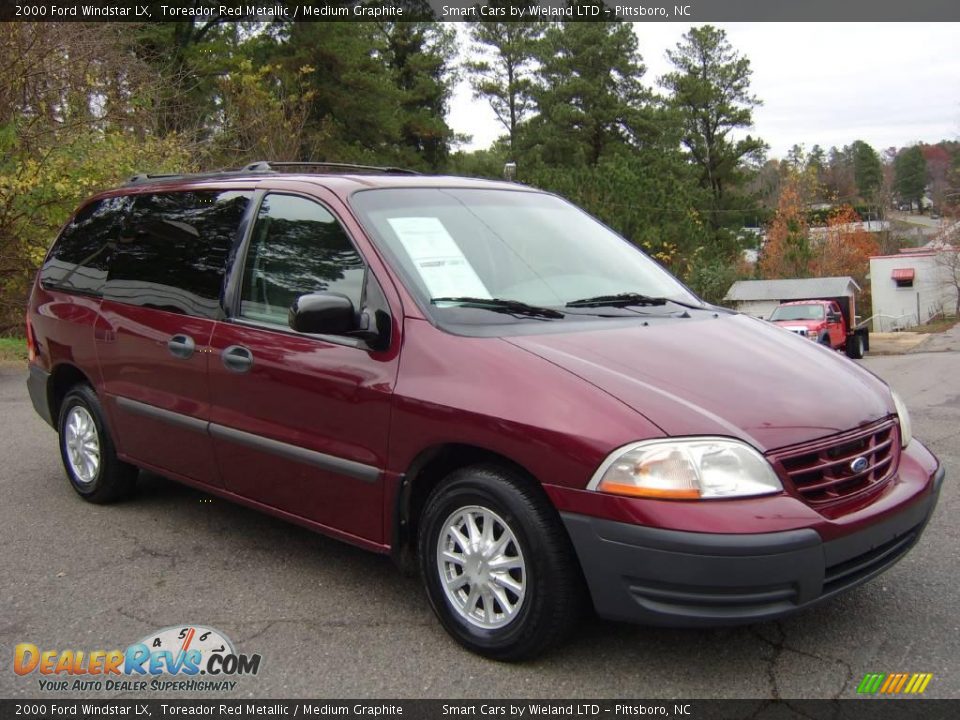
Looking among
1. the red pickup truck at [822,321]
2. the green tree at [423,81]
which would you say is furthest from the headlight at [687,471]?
the green tree at [423,81]

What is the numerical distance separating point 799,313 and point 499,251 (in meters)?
26.0

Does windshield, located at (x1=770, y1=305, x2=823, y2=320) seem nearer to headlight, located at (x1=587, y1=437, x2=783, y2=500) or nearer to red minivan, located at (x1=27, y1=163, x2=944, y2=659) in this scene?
red minivan, located at (x1=27, y1=163, x2=944, y2=659)

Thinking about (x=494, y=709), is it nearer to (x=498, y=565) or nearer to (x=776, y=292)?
(x=498, y=565)

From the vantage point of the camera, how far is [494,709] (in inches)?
113

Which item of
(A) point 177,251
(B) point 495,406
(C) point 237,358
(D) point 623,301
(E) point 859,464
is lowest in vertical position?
(E) point 859,464

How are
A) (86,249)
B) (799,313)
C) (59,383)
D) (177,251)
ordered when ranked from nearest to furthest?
(177,251) → (86,249) → (59,383) → (799,313)

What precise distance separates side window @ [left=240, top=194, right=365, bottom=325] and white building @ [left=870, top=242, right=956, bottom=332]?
56.6m

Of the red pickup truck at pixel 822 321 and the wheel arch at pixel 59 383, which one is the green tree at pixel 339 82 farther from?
the wheel arch at pixel 59 383

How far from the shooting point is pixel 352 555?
4.30m

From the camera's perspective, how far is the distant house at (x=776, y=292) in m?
41.3

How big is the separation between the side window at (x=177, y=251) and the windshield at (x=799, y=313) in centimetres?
2540

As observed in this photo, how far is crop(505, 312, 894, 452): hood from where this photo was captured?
2879 millimetres

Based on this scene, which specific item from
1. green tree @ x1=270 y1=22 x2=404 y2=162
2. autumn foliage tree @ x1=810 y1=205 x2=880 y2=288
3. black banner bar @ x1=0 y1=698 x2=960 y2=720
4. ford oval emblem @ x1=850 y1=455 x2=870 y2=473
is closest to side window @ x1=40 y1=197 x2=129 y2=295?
black banner bar @ x1=0 y1=698 x2=960 y2=720

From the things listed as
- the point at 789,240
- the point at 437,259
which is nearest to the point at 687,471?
the point at 437,259
